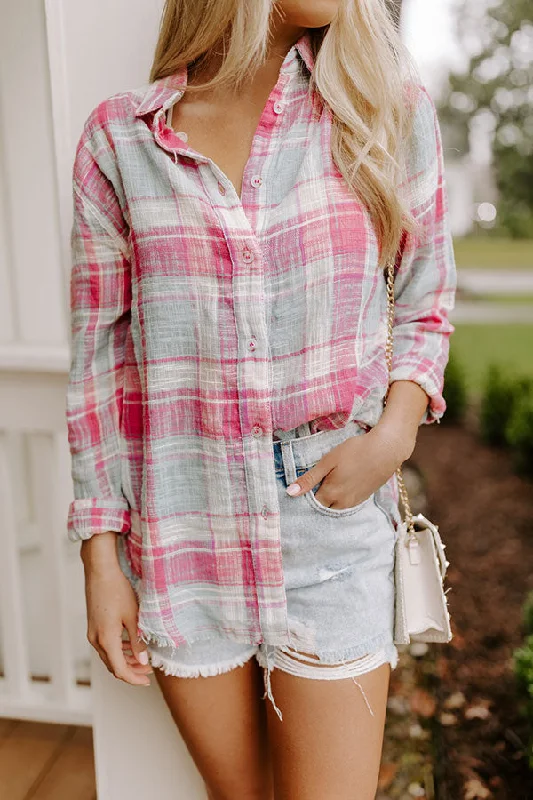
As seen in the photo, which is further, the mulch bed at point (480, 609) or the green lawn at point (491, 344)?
the green lawn at point (491, 344)

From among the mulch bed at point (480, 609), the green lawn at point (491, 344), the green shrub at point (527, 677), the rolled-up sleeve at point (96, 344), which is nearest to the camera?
the rolled-up sleeve at point (96, 344)

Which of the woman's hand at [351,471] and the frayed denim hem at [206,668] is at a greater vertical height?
the woman's hand at [351,471]

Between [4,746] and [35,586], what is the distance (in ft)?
1.98

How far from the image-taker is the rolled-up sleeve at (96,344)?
1247mm

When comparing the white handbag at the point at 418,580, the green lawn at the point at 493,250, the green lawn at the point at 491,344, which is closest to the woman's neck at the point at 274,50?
the white handbag at the point at 418,580

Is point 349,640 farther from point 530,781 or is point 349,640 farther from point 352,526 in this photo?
point 530,781

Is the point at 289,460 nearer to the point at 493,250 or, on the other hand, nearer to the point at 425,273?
the point at 425,273

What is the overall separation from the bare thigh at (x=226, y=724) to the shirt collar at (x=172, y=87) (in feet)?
3.03

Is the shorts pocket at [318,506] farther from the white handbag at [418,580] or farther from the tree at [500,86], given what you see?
the tree at [500,86]

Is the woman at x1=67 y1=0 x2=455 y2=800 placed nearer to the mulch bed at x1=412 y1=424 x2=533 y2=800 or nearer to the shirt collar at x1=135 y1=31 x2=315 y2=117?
the shirt collar at x1=135 y1=31 x2=315 y2=117

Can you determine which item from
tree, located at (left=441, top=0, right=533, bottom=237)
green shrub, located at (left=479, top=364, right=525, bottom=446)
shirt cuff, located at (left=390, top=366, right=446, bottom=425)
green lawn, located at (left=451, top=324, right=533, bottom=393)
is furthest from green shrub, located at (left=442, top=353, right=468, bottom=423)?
shirt cuff, located at (left=390, top=366, right=446, bottom=425)

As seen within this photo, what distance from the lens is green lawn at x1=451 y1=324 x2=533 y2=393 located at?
6.48m

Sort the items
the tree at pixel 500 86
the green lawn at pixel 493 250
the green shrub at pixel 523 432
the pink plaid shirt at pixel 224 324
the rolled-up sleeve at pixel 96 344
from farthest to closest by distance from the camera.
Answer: the green lawn at pixel 493 250
the green shrub at pixel 523 432
the tree at pixel 500 86
the rolled-up sleeve at pixel 96 344
the pink plaid shirt at pixel 224 324

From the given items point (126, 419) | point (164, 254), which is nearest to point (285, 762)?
point (126, 419)
